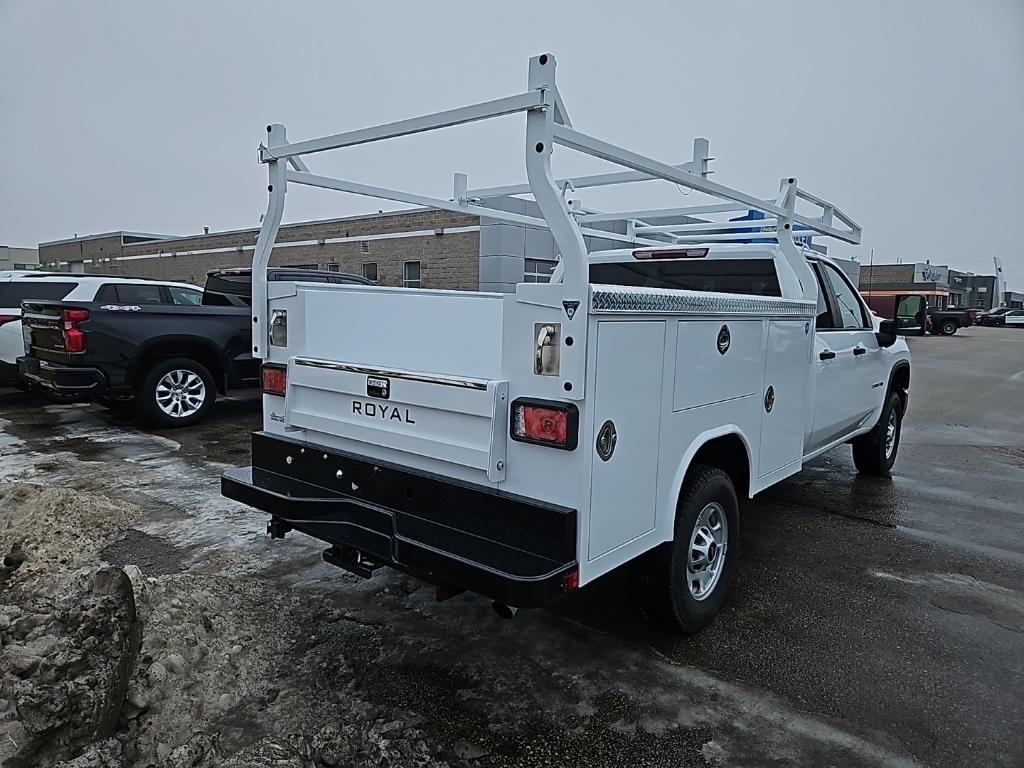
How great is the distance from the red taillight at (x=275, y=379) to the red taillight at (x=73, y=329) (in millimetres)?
5061

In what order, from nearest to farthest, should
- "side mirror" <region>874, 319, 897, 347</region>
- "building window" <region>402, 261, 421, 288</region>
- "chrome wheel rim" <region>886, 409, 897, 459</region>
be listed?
"side mirror" <region>874, 319, 897, 347</region> < "chrome wheel rim" <region>886, 409, 897, 459</region> < "building window" <region>402, 261, 421, 288</region>

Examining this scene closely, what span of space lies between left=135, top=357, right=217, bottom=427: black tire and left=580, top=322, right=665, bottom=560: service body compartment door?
23.5 ft

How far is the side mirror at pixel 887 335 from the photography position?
608 centimetres

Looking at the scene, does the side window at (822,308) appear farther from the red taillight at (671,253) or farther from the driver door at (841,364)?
the red taillight at (671,253)

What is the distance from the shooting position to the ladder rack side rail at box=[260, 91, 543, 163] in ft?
8.94

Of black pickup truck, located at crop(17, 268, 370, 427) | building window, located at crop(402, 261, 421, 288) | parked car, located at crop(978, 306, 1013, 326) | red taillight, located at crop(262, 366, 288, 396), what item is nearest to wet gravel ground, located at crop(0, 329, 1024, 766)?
red taillight, located at crop(262, 366, 288, 396)

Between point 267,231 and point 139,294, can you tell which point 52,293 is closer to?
point 139,294

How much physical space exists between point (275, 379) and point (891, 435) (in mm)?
5902

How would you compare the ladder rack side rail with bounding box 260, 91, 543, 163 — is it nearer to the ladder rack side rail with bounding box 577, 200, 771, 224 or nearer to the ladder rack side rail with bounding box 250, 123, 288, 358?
the ladder rack side rail with bounding box 250, 123, 288, 358

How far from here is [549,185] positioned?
2701 mm

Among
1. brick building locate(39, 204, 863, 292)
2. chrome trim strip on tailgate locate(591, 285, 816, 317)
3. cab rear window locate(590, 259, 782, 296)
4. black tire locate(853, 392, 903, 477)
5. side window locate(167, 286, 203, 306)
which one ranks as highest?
brick building locate(39, 204, 863, 292)

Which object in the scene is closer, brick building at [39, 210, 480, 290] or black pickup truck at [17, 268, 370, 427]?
black pickup truck at [17, 268, 370, 427]

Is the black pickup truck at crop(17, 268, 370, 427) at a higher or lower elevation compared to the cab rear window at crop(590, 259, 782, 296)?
lower

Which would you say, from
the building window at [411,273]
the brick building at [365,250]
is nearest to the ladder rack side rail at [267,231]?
the brick building at [365,250]
